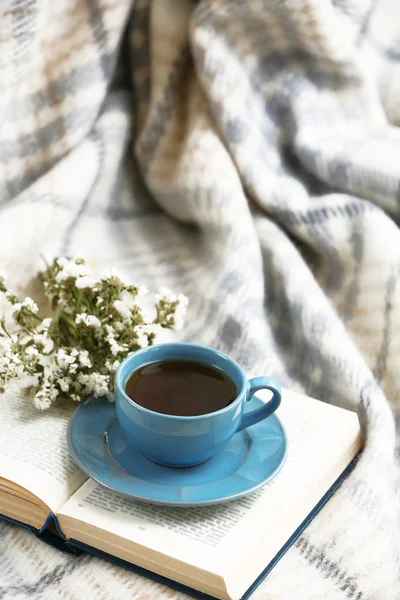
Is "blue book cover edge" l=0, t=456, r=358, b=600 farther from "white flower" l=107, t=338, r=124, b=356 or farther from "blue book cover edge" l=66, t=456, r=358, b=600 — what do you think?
"white flower" l=107, t=338, r=124, b=356

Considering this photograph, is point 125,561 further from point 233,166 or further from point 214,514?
point 233,166

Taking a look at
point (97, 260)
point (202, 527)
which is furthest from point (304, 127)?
point (202, 527)

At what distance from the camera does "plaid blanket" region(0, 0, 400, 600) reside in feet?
2.57

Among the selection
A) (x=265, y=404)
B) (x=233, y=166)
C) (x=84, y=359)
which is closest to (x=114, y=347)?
(x=84, y=359)

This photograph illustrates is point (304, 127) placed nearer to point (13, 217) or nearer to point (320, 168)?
point (320, 168)

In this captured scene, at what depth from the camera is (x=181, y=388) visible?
1.92 ft

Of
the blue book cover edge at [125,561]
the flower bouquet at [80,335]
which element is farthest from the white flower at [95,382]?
the blue book cover edge at [125,561]

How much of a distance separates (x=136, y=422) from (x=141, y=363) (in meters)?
0.07

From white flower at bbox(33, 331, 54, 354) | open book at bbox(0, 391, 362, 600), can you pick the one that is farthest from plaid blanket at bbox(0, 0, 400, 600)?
white flower at bbox(33, 331, 54, 354)

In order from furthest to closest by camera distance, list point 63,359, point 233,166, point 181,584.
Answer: point 233,166 < point 63,359 < point 181,584

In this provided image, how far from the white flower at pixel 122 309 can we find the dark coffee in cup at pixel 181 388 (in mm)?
65

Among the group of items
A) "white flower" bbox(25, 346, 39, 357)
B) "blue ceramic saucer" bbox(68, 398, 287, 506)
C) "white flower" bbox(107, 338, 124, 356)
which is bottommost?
"blue ceramic saucer" bbox(68, 398, 287, 506)

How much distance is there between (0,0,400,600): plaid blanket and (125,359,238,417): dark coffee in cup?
0.53 feet

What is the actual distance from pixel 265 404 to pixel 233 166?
378 mm
